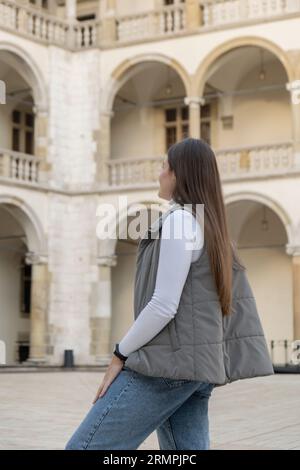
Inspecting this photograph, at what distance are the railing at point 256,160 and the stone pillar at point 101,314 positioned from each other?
371 centimetres

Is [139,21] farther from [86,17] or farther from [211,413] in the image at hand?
[211,413]

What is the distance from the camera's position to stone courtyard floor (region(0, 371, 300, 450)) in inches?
289

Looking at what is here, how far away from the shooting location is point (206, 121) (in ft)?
79.1


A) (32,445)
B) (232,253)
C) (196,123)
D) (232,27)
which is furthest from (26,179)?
(232,253)

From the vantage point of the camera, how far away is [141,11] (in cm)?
2358

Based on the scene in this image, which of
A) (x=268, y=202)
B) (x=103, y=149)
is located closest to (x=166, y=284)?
(x=268, y=202)

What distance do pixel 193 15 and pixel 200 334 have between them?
65.3 feet

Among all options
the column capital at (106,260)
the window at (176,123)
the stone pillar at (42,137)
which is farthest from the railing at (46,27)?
the column capital at (106,260)

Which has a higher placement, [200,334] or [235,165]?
[235,165]

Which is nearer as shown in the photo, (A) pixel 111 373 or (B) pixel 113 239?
(A) pixel 111 373

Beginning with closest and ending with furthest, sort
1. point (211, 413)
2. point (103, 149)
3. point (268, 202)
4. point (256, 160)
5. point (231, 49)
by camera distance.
Answer: point (211, 413) < point (268, 202) < point (256, 160) < point (231, 49) < point (103, 149)

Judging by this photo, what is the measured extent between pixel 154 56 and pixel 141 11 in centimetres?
185

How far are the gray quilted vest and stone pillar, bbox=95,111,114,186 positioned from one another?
19578 mm

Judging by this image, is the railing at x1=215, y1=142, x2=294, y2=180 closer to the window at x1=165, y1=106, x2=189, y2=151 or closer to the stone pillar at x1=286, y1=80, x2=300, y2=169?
the stone pillar at x1=286, y1=80, x2=300, y2=169
